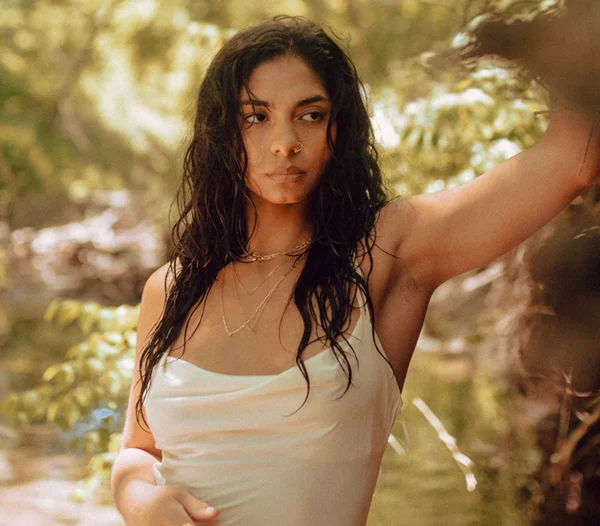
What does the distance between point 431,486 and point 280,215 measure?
10.1ft

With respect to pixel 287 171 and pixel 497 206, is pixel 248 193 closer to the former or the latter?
pixel 287 171

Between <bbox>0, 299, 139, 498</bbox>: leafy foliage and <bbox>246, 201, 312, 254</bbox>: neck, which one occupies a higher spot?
<bbox>246, 201, 312, 254</bbox>: neck

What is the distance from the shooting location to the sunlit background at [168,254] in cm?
274

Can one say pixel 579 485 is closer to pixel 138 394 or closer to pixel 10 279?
pixel 138 394

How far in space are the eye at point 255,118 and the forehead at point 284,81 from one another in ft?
0.11

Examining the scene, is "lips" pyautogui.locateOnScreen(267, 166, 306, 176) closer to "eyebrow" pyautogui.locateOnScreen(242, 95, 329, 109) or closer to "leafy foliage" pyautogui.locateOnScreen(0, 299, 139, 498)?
"eyebrow" pyautogui.locateOnScreen(242, 95, 329, 109)

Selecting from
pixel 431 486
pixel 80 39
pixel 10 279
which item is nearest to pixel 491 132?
pixel 431 486

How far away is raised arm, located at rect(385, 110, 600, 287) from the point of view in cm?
149

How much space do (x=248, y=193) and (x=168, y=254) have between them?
7.43m

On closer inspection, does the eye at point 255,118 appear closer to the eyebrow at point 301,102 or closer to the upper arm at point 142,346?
the eyebrow at point 301,102

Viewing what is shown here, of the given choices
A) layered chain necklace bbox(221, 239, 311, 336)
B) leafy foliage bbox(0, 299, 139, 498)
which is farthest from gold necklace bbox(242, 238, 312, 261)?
leafy foliage bbox(0, 299, 139, 498)

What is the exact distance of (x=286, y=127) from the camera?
179cm

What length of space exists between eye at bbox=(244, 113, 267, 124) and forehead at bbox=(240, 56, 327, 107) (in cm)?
3

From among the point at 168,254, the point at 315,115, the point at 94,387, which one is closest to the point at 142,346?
the point at 315,115
